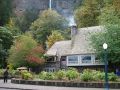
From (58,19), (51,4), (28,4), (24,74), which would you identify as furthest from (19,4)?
(24,74)

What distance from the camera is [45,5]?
432 feet

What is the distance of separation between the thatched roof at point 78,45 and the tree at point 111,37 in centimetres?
575

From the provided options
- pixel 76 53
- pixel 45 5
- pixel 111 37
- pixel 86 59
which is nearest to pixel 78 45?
pixel 76 53

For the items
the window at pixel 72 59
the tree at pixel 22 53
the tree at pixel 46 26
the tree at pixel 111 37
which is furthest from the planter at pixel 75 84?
the tree at pixel 46 26

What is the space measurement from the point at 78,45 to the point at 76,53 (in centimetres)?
169

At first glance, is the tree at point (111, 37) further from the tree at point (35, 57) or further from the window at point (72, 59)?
the tree at point (35, 57)

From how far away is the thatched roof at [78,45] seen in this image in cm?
6145

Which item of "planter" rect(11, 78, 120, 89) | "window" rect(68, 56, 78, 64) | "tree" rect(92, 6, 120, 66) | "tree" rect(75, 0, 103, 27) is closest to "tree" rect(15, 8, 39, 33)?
"tree" rect(75, 0, 103, 27)

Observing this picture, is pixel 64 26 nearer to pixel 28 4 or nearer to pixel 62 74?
pixel 28 4

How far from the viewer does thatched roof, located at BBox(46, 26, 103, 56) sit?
61447 mm

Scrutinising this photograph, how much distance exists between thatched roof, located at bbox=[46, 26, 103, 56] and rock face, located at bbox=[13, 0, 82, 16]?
182 ft

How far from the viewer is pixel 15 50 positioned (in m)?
65.2

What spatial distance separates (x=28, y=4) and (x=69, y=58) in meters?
65.7

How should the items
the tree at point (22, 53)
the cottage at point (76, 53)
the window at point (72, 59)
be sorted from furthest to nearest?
the tree at point (22, 53) → the window at point (72, 59) → the cottage at point (76, 53)
